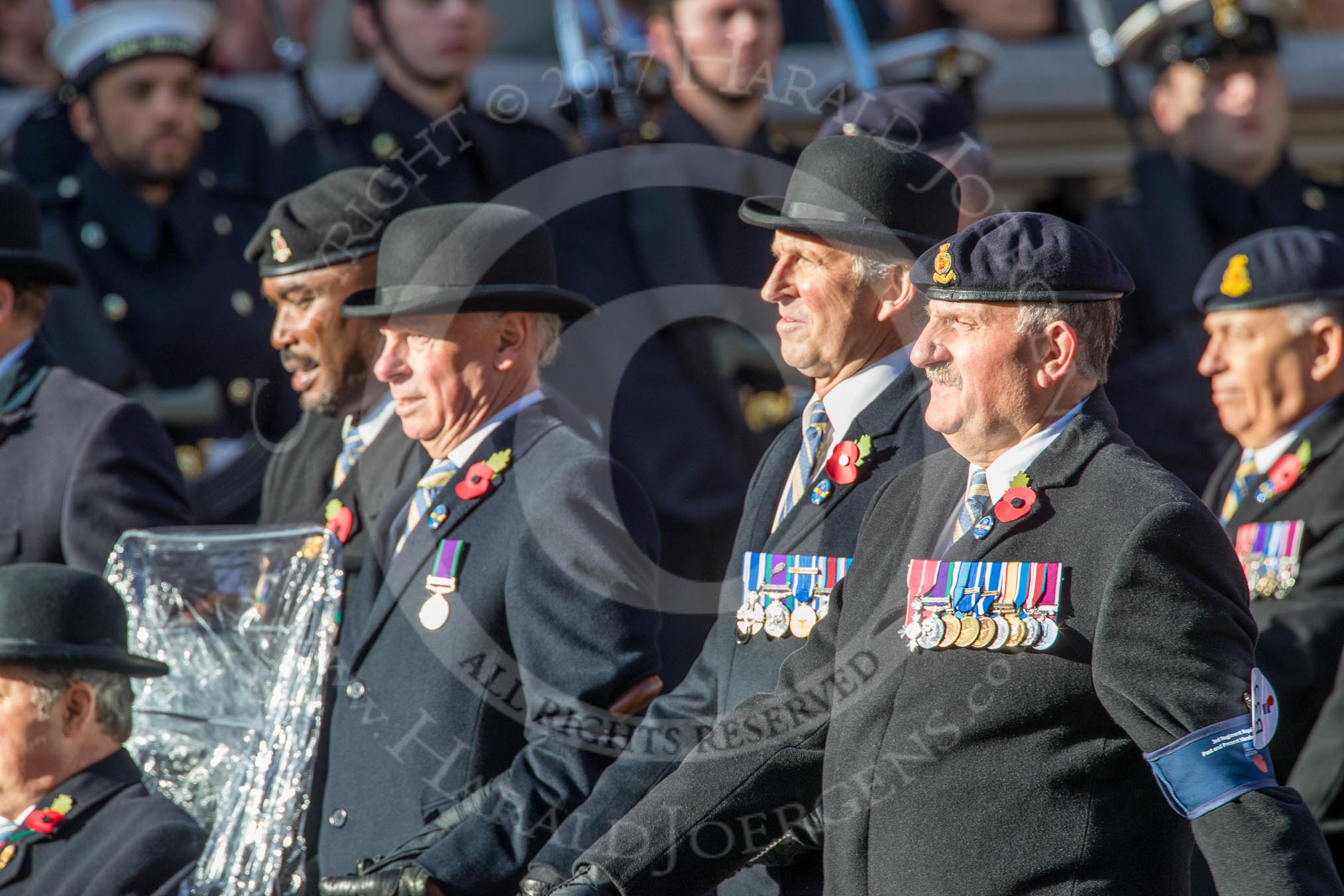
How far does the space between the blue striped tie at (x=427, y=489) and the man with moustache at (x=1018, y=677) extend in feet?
3.27

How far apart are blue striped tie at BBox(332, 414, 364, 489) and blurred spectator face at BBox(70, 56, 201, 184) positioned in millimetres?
2207

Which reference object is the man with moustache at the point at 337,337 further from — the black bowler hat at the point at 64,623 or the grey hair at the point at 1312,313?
the grey hair at the point at 1312,313

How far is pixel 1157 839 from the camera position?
8.82 feet

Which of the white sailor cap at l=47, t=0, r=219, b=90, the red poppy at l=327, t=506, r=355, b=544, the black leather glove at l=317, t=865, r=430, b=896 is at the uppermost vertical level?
the white sailor cap at l=47, t=0, r=219, b=90

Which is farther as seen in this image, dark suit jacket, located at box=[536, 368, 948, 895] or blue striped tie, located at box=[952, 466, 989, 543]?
dark suit jacket, located at box=[536, 368, 948, 895]

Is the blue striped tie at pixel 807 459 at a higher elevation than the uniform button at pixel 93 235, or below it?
below

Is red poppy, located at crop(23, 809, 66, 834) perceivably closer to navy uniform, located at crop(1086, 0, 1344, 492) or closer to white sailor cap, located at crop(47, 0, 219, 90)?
white sailor cap, located at crop(47, 0, 219, 90)

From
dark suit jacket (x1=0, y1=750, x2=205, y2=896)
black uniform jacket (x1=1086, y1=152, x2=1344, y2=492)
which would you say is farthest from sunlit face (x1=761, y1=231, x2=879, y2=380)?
black uniform jacket (x1=1086, y1=152, x2=1344, y2=492)

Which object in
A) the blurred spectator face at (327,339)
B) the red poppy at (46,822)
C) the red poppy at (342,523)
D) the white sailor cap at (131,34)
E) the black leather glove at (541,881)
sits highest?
the white sailor cap at (131,34)

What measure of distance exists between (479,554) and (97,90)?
3.29m

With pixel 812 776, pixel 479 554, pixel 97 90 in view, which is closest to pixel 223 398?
pixel 97 90

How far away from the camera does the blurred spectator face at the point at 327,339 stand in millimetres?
4277

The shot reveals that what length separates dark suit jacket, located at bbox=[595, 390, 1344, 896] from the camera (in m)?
2.56

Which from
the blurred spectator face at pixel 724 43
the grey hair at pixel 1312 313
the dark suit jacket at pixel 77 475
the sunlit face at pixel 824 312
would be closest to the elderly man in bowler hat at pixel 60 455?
the dark suit jacket at pixel 77 475
